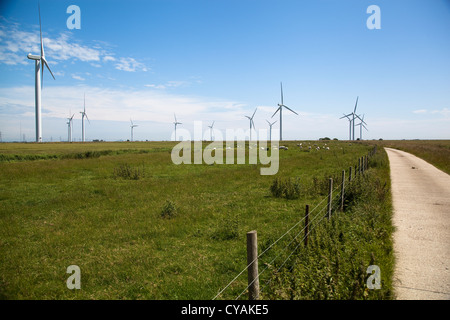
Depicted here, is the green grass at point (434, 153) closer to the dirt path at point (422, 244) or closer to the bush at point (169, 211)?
the dirt path at point (422, 244)

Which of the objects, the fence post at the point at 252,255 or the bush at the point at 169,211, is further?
the bush at the point at 169,211

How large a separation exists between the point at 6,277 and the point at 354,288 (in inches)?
304

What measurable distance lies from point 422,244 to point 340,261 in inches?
124

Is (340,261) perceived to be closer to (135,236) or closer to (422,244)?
(422,244)

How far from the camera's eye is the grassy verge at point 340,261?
15.7ft

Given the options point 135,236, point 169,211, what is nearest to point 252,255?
point 135,236

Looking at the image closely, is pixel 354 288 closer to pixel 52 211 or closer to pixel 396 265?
pixel 396 265

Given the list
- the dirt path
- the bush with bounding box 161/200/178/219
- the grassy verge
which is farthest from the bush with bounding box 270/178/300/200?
the bush with bounding box 161/200/178/219

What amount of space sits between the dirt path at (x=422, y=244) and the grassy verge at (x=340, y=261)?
0.25 m

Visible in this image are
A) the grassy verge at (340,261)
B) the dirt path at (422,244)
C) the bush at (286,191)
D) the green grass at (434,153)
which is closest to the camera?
the grassy verge at (340,261)

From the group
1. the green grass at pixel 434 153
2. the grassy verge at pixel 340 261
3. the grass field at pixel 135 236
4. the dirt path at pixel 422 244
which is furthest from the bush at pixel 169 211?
the green grass at pixel 434 153

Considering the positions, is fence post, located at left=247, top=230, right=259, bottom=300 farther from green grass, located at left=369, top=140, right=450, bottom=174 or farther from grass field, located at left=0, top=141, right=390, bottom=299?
green grass, located at left=369, top=140, right=450, bottom=174

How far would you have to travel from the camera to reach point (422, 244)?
7.21 m
